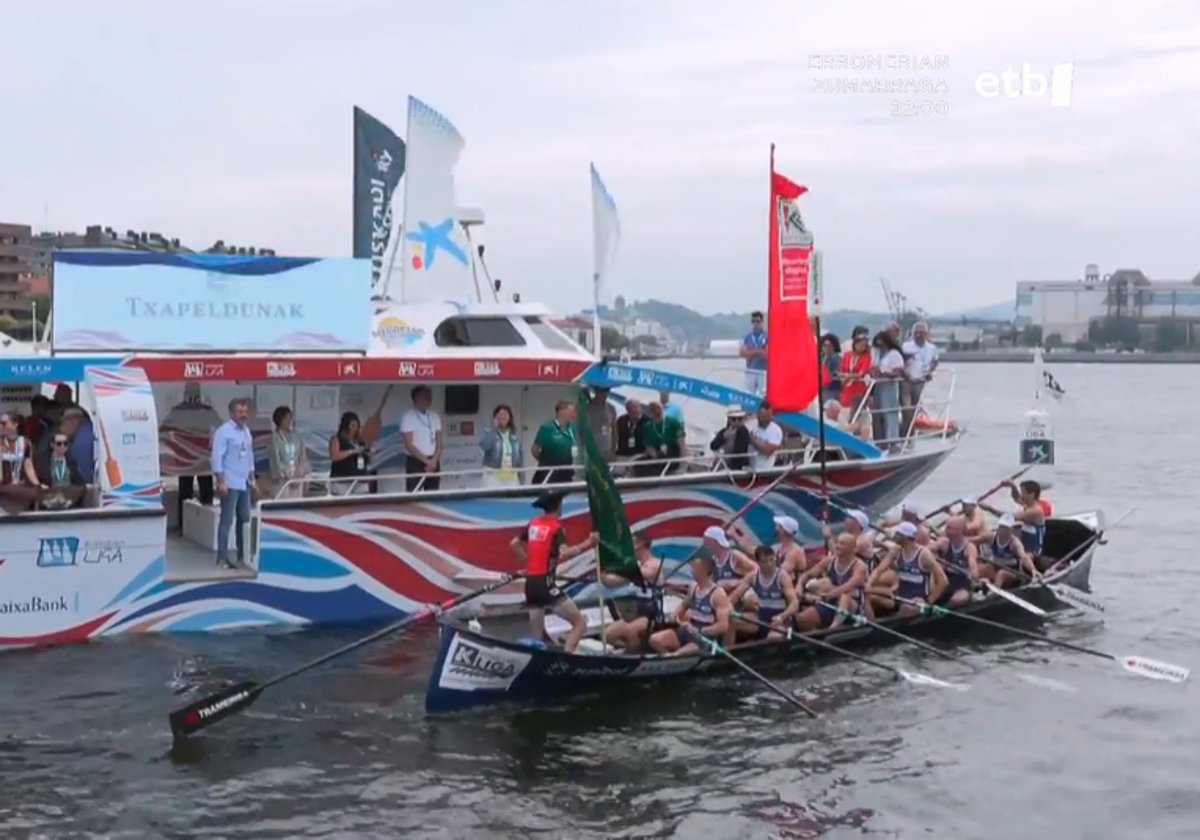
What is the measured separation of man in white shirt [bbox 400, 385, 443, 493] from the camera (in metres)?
18.4

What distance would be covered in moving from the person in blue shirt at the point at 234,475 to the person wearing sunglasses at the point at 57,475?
1.47 meters

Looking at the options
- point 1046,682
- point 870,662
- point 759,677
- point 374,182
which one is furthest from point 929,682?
point 374,182

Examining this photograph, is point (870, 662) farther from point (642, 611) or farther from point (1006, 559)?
point (1006, 559)

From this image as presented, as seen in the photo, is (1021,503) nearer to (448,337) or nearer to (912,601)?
(912,601)

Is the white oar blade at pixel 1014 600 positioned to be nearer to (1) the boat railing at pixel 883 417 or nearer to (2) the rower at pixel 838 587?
(2) the rower at pixel 838 587

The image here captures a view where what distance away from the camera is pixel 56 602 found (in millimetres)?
16250

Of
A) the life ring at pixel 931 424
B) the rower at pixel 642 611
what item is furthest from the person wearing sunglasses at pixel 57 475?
the life ring at pixel 931 424

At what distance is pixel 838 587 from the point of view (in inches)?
681

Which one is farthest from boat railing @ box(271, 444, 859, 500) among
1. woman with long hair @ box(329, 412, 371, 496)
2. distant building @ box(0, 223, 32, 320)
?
distant building @ box(0, 223, 32, 320)

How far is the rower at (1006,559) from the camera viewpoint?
19.6 m

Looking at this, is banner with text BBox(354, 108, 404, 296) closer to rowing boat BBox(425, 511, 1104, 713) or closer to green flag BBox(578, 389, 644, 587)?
rowing boat BBox(425, 511, 1104, 713)

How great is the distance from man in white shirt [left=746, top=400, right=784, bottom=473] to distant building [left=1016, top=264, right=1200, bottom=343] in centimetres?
11770

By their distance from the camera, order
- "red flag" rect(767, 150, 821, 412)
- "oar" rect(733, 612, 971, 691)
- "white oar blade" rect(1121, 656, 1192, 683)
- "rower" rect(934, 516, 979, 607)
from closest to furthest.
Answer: "oar" rect(733, 612, 971, 691) → "white oar blade" rect(1121, 656, 1192, 683) → "red flag" rect(767, 150, 821, 412) → "rower" rect(934, 516, 979, 607)

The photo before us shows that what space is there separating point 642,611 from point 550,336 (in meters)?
5.37
